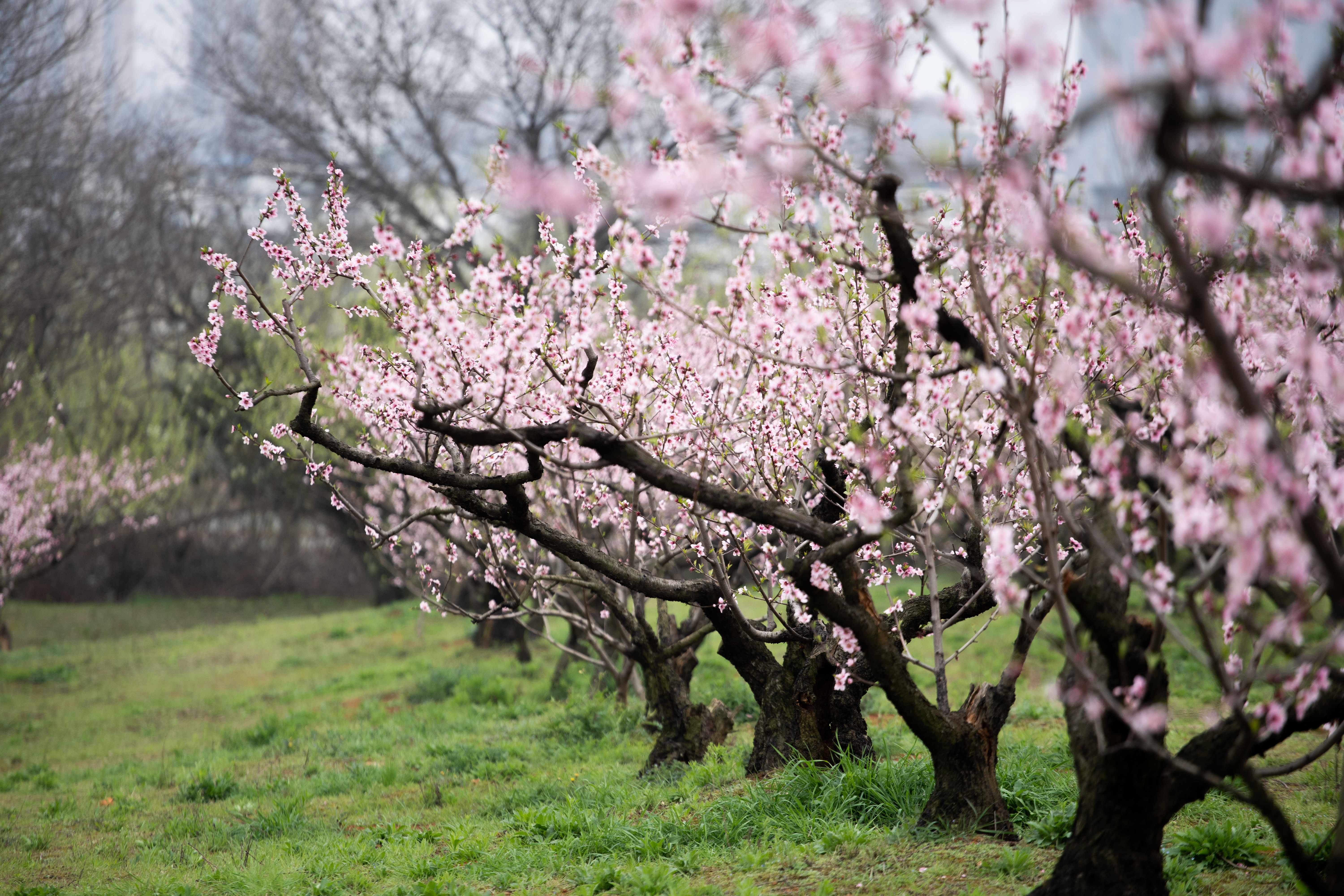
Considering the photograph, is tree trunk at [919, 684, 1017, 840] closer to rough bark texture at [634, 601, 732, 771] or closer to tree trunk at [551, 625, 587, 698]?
rough bark texture at [634, 601, 732, 771]

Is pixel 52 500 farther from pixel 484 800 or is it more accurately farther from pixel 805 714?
pixel 805 714

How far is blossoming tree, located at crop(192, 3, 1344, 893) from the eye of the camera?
2.99 metres

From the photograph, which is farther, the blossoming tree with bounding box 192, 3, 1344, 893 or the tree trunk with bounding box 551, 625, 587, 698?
the tree trunk with bounding box 551, 625, 587, 698

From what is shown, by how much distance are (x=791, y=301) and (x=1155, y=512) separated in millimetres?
2233

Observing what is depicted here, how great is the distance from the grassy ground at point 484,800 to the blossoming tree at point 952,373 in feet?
1.94

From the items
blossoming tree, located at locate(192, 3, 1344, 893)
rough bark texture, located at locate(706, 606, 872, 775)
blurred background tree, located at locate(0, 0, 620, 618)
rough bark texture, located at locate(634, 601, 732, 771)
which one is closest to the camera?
blossoming tree, located at locate(192, 3, 1344, 893)

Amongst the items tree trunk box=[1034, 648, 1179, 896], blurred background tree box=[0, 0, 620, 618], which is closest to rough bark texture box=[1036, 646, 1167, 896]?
tree trunk box=[1034, 648, 1179, 896]

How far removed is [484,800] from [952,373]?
4.96 m

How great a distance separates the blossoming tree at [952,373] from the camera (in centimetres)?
299

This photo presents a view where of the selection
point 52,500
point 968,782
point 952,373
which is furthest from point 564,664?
point 52,500

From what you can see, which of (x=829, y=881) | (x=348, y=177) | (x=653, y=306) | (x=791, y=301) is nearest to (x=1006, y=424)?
(x=791, y=301)

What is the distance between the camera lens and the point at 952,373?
419 centimetres

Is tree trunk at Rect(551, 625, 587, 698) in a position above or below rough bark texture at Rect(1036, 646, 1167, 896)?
below

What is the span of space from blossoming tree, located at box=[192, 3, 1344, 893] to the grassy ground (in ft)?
1.94
